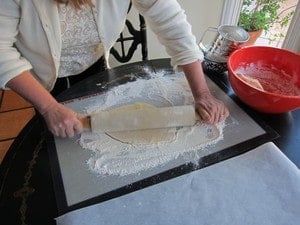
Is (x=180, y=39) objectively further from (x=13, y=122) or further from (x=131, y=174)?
(x=13, y=122)

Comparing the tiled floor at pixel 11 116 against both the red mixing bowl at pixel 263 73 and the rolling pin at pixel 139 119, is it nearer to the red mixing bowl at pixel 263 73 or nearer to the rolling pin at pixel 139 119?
the rolling pin at pixel 139 119

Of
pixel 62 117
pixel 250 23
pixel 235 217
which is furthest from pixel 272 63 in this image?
pixel 250 23

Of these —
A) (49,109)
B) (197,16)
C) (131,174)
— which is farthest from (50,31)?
(197,16)

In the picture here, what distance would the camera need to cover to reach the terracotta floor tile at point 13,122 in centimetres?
154

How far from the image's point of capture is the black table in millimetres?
533

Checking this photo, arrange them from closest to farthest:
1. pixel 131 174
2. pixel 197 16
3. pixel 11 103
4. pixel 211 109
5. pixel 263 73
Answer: pixel 131 174 → pixel 211 109 → pixel 263 73 → pixel 197 16 → pixel 11 103

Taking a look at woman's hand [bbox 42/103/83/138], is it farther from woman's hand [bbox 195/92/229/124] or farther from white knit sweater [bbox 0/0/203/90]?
woman's hand [bbox 195/92/229/124]

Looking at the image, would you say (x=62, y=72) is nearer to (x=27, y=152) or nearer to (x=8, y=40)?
(x=8, y=40)

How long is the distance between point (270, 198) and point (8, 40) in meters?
0.69

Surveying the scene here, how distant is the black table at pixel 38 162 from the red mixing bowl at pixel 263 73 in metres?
0.05

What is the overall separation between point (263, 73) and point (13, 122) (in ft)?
4.54

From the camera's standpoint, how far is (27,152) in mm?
641

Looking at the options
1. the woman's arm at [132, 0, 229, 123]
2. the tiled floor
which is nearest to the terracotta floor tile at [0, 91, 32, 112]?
the tiled floor

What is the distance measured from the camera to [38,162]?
617 mm
